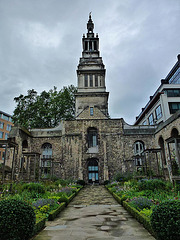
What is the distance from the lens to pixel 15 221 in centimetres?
376

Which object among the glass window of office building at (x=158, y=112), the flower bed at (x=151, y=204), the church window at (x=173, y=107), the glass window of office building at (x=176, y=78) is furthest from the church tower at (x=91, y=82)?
the flower bed at (x=151, y=204)

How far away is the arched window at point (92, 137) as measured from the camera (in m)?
24.5

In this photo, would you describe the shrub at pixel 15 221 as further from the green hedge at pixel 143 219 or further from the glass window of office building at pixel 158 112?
the glass window of office building at pixel 158 112

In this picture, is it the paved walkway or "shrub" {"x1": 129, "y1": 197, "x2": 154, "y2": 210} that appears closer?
the paved walkway

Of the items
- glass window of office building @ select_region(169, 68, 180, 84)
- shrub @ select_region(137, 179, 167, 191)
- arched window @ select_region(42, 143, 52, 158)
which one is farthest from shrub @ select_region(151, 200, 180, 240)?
glass window of office building @ select_region(169, 68, 180, 84)

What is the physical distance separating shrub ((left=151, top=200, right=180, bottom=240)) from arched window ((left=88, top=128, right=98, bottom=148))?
2036 cm

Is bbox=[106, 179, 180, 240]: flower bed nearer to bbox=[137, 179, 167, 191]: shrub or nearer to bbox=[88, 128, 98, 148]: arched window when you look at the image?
bbox=[137, 179, 167, 191]: shrub

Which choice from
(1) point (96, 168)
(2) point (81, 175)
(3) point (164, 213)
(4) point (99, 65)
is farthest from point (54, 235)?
(4) point (99, 65)

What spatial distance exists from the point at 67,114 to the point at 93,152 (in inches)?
467

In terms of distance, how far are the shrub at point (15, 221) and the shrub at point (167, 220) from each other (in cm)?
277

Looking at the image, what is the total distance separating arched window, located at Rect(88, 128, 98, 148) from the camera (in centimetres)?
2450

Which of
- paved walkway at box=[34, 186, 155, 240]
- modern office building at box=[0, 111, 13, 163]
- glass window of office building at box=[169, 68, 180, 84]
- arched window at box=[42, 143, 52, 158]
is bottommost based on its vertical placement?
paved walkway at box=[34, 186, 155, 240]

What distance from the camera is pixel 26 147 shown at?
78.4 feet

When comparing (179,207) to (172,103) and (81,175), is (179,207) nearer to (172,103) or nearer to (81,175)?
(81,175)
